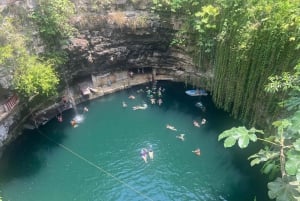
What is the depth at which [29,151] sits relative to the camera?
19.9 metres

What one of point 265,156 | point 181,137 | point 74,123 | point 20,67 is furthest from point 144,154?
point 265,156

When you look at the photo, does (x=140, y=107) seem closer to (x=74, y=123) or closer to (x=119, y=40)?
(x=74, y=123)

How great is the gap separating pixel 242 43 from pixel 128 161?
8923mm

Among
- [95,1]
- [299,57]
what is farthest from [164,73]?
[299,57]

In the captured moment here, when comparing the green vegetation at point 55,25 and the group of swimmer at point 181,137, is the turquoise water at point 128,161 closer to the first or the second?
the group of swimmer at point 181,137

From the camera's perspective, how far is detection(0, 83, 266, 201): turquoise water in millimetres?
16922

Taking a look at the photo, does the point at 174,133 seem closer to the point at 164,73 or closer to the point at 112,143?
the point at 112,143

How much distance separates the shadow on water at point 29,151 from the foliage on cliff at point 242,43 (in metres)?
9.97

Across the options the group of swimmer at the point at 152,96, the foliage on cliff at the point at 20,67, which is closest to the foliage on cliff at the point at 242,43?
the group of swimmer at the point at 152,96

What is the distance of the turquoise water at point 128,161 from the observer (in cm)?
1692

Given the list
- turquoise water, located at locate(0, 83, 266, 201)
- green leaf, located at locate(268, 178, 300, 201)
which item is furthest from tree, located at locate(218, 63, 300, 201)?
turquoise water, located at locate(0, 83, 266, 201)

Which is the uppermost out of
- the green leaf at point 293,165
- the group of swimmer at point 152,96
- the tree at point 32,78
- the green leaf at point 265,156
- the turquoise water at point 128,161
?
the green leaf at point 293,165

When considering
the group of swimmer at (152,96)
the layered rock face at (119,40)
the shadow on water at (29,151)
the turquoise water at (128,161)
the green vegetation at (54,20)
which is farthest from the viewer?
the group of swimmer at (152,96)

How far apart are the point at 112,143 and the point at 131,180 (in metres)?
3.36
